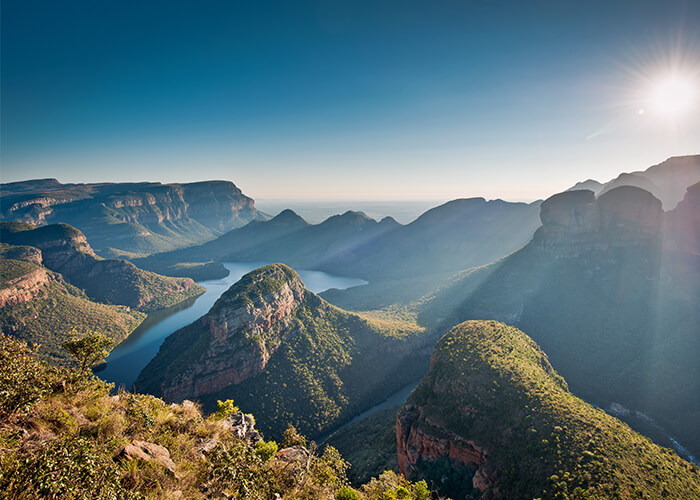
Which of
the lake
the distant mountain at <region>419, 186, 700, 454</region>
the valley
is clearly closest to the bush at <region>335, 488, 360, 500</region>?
the valley

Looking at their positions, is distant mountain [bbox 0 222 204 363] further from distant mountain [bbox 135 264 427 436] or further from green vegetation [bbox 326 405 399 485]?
green vegetation [bbox 326 405 399 485]

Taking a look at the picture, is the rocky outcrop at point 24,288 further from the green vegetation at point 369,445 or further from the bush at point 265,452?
the bush at point 265,452

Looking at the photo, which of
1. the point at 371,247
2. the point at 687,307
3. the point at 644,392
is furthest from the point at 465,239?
the point at 644,392

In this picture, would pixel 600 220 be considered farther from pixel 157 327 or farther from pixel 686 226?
pixel 157 327

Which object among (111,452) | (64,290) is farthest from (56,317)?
(111,452)

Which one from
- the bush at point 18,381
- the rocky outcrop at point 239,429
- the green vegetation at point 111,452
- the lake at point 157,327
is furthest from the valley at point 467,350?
the bush at point 18,381
